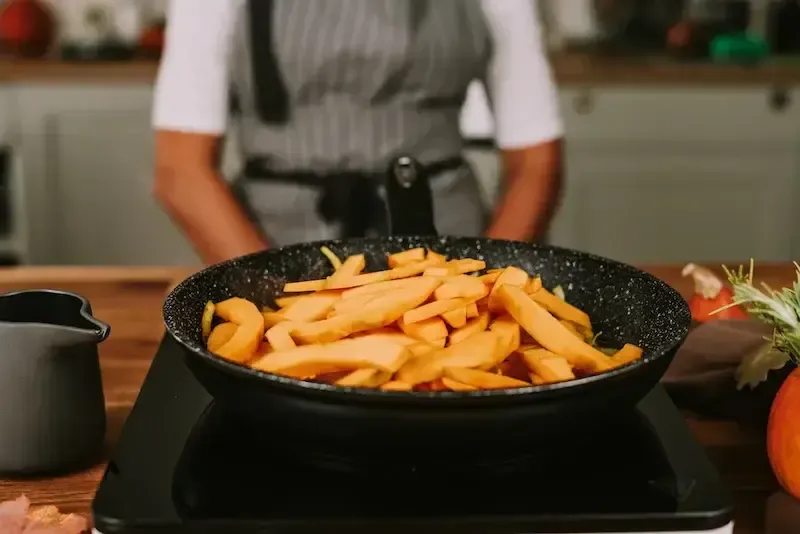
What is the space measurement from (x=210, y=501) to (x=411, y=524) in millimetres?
119

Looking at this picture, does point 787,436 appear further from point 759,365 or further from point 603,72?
point 603,72

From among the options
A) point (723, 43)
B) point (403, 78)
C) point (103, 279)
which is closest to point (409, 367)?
point (103, 279)

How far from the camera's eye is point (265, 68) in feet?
5.86

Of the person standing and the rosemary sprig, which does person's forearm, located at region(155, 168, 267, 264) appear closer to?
the person standing

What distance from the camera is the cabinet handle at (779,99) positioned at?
2482 mm

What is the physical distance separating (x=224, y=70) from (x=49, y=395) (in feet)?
3.89

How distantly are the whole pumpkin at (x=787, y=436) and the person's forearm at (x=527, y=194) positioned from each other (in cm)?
103

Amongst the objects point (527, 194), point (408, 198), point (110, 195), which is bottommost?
point (110, 195)

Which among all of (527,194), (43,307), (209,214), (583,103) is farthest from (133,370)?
(583,103)

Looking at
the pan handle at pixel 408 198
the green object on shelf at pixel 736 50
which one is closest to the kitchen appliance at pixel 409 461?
the pan handle at pixel 408 198

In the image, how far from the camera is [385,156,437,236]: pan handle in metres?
0.91

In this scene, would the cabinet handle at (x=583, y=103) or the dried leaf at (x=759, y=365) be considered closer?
the dried leaf at (x=759, y=365)

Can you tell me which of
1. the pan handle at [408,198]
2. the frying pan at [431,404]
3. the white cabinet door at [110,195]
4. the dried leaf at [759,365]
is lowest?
the white cabinet door at [110,195]

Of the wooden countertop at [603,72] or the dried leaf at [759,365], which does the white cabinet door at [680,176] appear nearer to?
the wooden countertop at [603,72]
